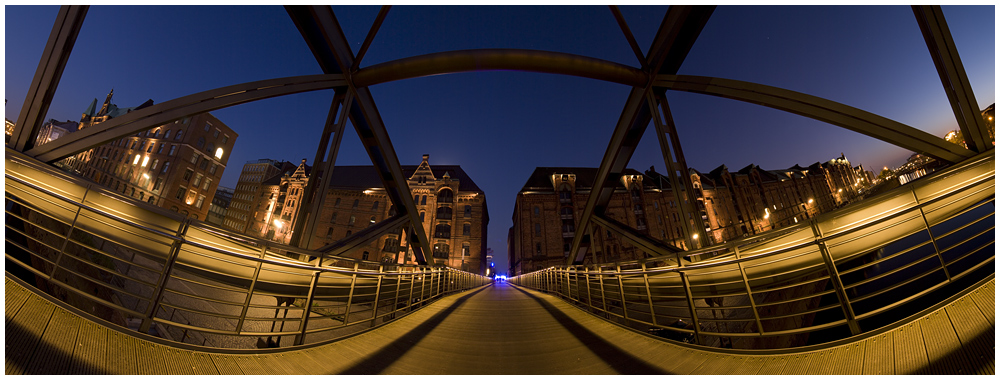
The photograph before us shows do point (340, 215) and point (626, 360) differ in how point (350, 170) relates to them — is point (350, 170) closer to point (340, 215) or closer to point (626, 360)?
point (340, 215)

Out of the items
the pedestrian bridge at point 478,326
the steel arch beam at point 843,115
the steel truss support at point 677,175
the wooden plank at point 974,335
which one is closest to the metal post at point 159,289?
the pedestrian bridge at point 478,326

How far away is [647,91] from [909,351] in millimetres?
7127

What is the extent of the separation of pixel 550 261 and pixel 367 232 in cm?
2387

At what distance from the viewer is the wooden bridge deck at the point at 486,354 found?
84.1 inches

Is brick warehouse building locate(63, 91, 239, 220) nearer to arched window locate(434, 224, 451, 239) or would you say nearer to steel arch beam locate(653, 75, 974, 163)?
arched window locate(434, 224, 451, 239)

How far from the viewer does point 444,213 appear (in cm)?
3319

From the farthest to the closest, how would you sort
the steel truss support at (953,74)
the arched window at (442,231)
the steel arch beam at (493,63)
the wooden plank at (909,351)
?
the arched window at (442,231), the steel arch beam at (493,63), the steel truss support at (953,74), the wooden plank at (909,351)

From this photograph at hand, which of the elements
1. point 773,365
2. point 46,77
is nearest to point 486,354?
point 773,365

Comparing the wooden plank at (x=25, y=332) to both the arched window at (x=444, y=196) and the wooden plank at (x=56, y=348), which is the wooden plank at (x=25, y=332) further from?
the arched window at (x=444, y=196)

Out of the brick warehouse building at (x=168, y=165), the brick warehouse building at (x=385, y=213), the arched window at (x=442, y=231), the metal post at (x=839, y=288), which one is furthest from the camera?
the brick warehouse building at (x=168, y=165)

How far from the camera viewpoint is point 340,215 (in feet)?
111

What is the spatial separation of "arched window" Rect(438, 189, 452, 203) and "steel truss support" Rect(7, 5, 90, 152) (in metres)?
28.9

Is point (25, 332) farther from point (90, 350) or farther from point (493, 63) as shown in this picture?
→ point (493, 63)

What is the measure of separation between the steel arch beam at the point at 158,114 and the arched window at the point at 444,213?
26333 millimetres
